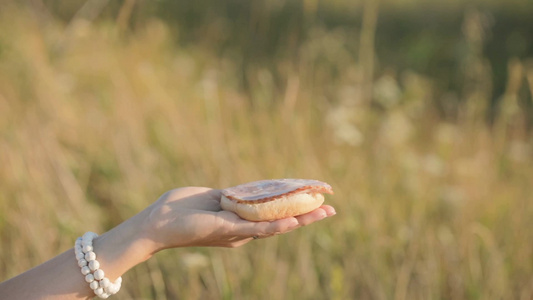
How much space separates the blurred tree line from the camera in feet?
16.9

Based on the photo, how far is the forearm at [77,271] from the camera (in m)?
1.37

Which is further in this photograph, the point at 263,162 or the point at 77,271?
the point at 263,162

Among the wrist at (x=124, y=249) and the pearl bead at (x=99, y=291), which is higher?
the wrist at (x=124, y=249)

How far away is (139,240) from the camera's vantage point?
1.38 meters

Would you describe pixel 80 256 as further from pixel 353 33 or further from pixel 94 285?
pixel 353 33

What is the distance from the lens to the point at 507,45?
21.2 feet

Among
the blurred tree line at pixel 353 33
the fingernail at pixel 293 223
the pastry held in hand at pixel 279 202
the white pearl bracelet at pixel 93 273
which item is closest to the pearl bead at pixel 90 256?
the white pearl bracelet at pixel 93 273

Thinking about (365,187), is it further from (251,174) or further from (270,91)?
(270,91)

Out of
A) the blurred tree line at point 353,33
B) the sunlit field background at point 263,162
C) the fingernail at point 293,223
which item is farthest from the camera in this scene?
the blurred tree line at point 353,33

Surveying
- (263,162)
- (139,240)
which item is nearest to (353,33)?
(263,162)

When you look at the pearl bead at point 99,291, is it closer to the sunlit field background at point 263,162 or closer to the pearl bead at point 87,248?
the pearl bead at point 87,248

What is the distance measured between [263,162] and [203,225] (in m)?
1.64

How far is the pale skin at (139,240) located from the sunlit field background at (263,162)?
516 mm

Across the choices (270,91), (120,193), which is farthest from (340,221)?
(270,91)
